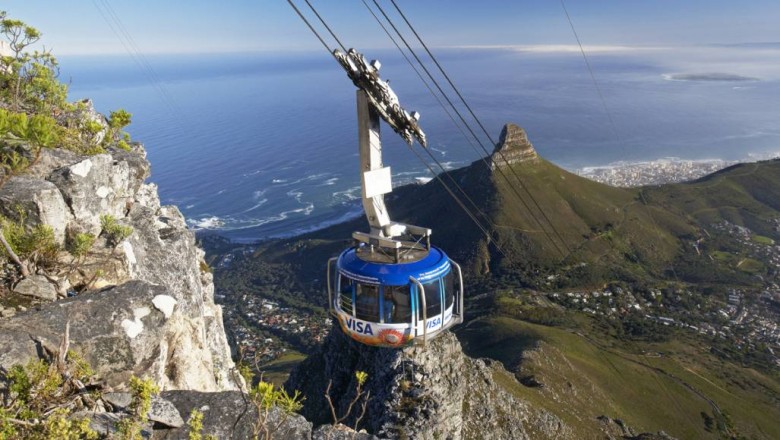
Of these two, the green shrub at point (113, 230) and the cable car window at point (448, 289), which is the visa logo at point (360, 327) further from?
the green shrub at point (113, 230)

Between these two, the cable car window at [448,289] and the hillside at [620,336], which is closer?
the cable car window at [448,289]

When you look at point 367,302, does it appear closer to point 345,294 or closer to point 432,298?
point 345,294

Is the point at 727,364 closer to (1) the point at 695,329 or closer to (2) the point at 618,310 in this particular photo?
(1) the point at 695,329

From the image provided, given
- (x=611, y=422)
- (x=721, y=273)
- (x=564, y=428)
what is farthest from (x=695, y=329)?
(x=564, y=428)

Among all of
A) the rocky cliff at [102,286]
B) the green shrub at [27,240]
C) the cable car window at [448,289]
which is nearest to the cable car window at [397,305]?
the cable car window at [448,289]

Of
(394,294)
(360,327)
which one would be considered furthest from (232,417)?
(360,327)

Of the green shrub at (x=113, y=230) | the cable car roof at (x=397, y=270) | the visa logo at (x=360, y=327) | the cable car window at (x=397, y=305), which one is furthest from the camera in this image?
the visa logo at (x=360, y=327)

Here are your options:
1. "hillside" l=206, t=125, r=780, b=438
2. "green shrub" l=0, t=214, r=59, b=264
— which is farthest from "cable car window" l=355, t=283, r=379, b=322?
"hillside" l=206, t=125, r=780, b=438

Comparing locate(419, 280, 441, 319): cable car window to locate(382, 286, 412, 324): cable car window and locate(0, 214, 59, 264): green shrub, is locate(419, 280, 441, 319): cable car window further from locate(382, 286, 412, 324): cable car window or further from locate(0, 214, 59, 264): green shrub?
locate(0, 214, 59, 264): green shrub
